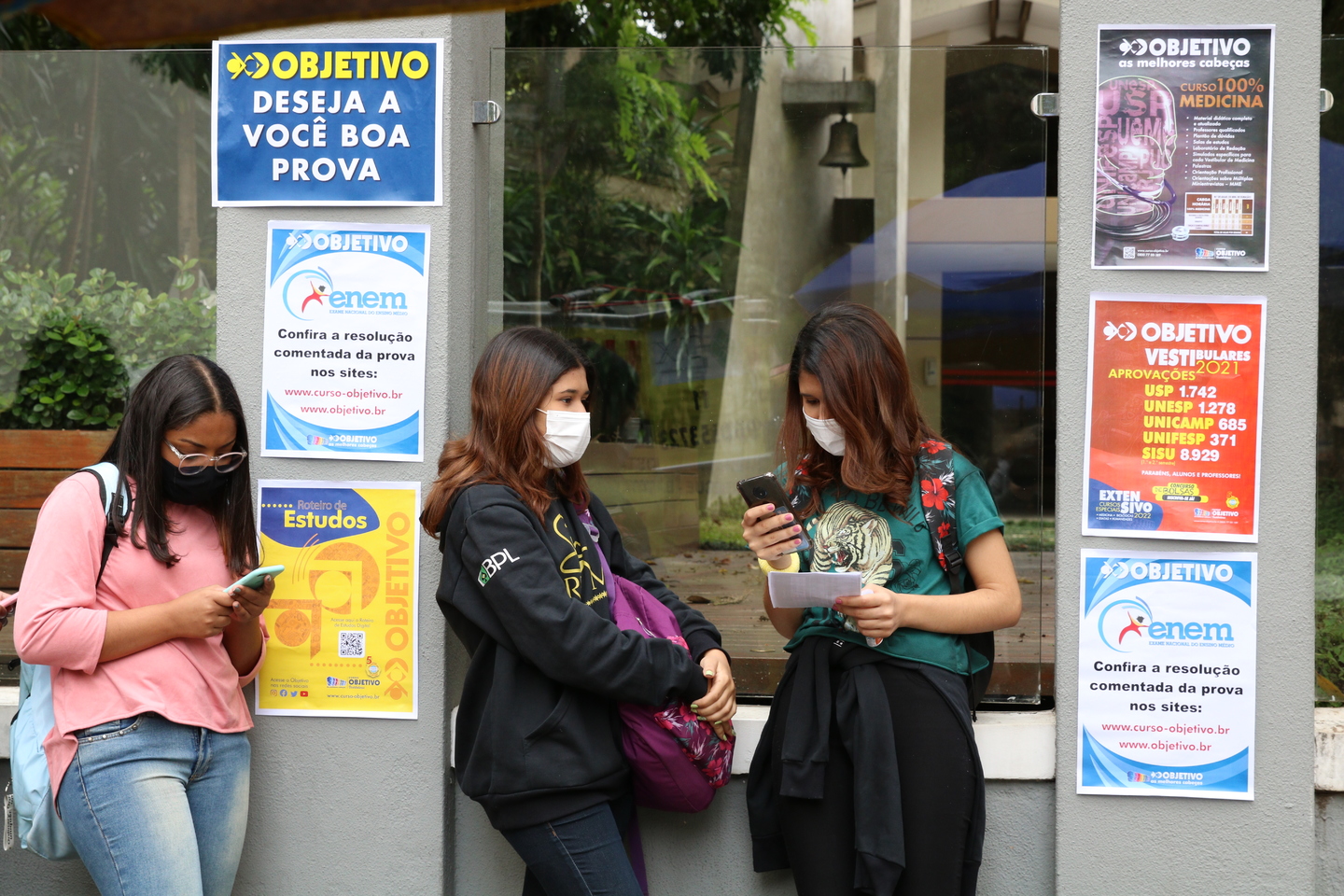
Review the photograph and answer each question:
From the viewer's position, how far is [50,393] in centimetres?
386

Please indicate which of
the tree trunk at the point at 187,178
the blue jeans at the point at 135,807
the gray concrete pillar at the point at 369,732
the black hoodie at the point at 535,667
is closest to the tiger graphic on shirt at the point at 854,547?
the black hoodie at the point at 535,667

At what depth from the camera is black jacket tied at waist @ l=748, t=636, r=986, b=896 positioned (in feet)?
8.22

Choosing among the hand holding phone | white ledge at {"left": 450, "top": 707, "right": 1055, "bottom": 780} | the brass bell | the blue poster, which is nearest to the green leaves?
the blue poster

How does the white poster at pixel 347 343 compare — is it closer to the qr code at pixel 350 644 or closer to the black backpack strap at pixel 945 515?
the qr code at pixel 350 644

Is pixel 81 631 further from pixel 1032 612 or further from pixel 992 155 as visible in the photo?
pixel 992 155

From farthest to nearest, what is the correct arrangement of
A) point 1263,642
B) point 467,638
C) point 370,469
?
point 370,469
point 1263,642
point 467,638

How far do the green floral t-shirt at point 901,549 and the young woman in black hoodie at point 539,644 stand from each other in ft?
1.42

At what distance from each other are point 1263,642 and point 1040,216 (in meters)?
1.49

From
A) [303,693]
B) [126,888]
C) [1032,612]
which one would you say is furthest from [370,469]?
[1032,612]

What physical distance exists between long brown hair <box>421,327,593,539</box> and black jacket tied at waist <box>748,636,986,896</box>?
2.58ft

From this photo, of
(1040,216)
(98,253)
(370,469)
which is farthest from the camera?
(98,253)

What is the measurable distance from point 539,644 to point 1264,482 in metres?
2.03

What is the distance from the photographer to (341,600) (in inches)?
130

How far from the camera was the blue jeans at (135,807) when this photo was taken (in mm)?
2549
